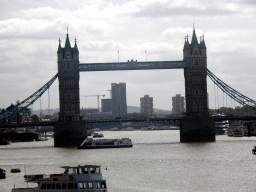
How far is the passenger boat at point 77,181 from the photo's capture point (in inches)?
1924

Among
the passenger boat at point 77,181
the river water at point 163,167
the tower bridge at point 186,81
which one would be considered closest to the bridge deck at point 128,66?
the tower bridge at point 186,81

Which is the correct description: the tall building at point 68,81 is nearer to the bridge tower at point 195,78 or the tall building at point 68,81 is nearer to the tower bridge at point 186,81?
the tower bridge at point 186,81

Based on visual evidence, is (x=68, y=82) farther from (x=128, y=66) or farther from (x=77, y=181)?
(x=77, y=181)

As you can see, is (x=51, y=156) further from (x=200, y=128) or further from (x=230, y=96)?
(x=230, y=96)

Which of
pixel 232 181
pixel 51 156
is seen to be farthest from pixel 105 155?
pixel 232 181

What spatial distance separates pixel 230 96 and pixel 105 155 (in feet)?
141

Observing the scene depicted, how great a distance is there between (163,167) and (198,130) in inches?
1969

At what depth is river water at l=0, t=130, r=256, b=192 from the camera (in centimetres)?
A: 6144

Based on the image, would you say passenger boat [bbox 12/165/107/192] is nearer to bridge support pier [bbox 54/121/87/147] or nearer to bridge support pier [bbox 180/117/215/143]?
bridge support pier [bbox 54/121/87/147]

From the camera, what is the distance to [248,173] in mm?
69125

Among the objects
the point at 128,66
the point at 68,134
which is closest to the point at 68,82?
the point at 68,134

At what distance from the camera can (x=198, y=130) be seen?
416 ft

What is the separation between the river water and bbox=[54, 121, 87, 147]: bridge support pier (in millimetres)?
15727

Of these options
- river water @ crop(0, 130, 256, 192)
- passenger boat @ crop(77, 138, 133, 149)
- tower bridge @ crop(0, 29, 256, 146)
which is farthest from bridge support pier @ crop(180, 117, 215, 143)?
river water @ crop(0, 130, 256, 192)
